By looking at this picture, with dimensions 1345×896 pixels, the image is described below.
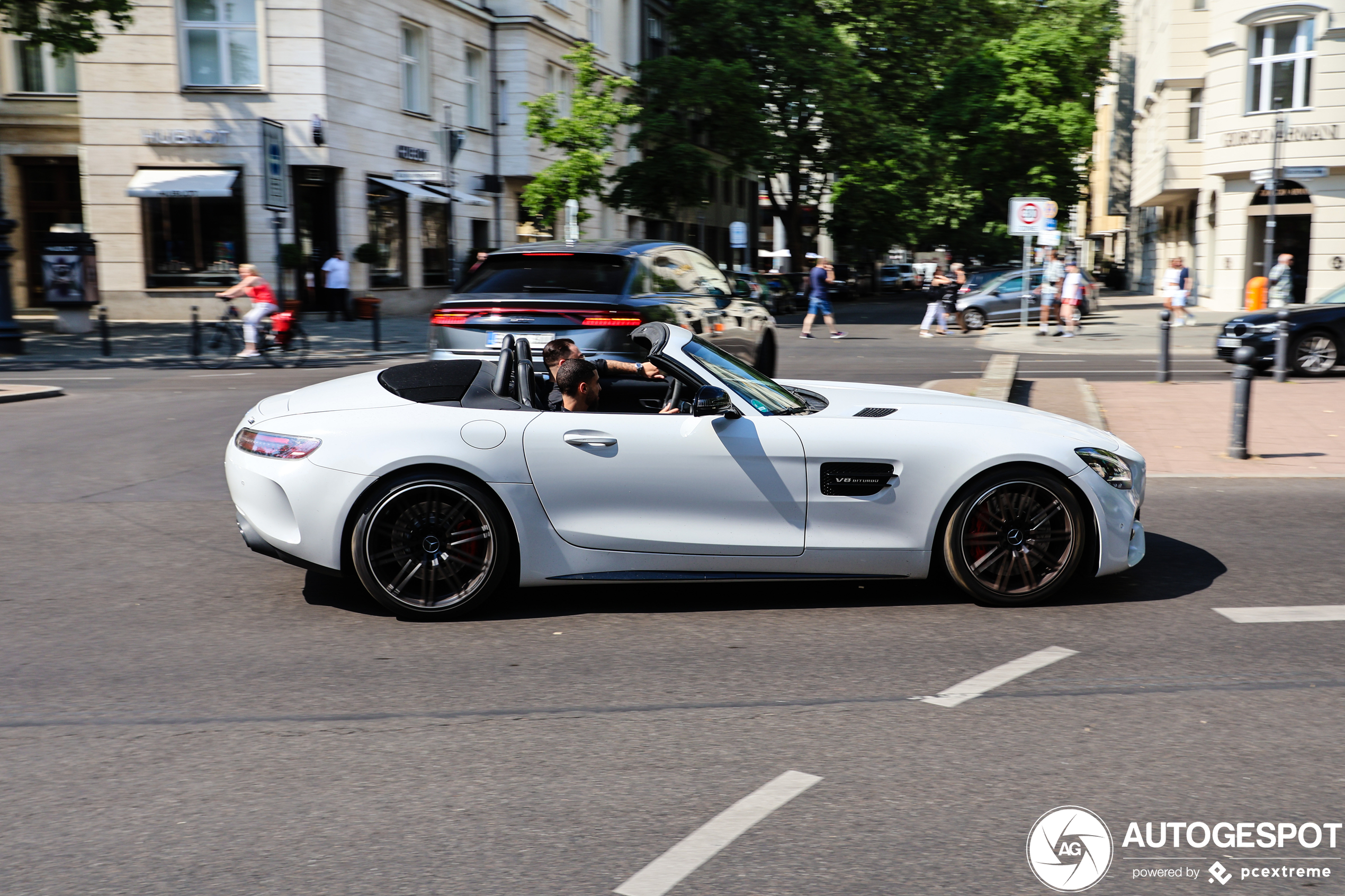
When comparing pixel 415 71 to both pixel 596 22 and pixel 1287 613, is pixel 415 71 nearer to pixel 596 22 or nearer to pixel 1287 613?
pixel 596 22

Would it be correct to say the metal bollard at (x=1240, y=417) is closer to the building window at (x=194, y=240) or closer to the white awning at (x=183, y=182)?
the white awning at (x=183, y=182)

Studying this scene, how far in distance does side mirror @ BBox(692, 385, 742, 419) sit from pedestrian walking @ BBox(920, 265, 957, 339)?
21.6 meters

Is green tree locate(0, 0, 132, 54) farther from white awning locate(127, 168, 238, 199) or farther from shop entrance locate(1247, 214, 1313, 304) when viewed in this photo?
shop entrance locate(1247, 214, 1313, 304)

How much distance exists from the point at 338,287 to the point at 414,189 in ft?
14.5

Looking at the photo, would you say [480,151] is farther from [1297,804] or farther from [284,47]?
[1297,804]

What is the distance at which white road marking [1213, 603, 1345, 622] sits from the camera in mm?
5352

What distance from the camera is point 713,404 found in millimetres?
5336

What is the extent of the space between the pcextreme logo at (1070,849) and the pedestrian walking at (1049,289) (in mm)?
23264

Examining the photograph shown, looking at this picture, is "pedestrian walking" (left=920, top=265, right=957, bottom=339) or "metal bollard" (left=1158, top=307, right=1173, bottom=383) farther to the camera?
"pedestrian walking" (left=920, top=265, right=957, bottom=339)

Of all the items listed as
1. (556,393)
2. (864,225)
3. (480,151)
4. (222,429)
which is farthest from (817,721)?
(864,225)

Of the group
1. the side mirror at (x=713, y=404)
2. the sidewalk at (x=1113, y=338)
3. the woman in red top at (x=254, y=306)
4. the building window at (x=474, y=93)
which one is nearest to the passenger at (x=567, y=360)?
the side mirror at (x=713, y=404)

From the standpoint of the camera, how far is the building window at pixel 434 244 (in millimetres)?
32344

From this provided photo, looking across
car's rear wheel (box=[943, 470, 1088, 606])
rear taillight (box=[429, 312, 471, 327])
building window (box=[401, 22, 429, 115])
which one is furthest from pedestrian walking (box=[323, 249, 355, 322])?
car's rear wheel (box=[943, 470, 1088, 606])

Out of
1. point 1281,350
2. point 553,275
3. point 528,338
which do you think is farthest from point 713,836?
point 1281,350
